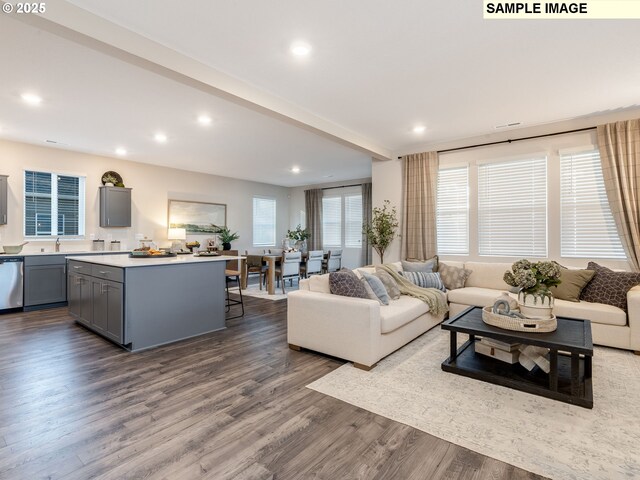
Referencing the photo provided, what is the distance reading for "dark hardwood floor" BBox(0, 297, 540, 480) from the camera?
1696 mm

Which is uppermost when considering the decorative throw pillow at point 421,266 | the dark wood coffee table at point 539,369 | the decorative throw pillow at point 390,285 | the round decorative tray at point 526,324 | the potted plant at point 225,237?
the potted plant at point 225,237

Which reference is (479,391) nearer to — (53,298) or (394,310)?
(394,310)

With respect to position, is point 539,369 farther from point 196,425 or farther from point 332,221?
point 332,221

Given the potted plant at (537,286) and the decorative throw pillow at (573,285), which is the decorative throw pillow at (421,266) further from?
the potted plant at (537,286)

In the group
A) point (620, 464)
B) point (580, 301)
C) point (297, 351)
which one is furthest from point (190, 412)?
point (580, 301)

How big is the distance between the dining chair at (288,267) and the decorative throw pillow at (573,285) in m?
4.45

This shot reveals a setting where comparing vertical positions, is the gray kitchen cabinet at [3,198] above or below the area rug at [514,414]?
above

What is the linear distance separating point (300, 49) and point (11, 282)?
5574 mm

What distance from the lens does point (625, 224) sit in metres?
4.07

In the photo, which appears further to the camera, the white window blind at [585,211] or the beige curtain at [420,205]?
the beige curtain at [420,205]

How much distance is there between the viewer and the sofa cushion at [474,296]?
4113mm

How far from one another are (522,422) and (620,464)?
1.58 feet

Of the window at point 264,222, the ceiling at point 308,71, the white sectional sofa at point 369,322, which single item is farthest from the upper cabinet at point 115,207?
the white sectional sofa at point 369,322

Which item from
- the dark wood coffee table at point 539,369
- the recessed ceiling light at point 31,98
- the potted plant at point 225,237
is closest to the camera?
the dark wood coffee table at point 539,369
